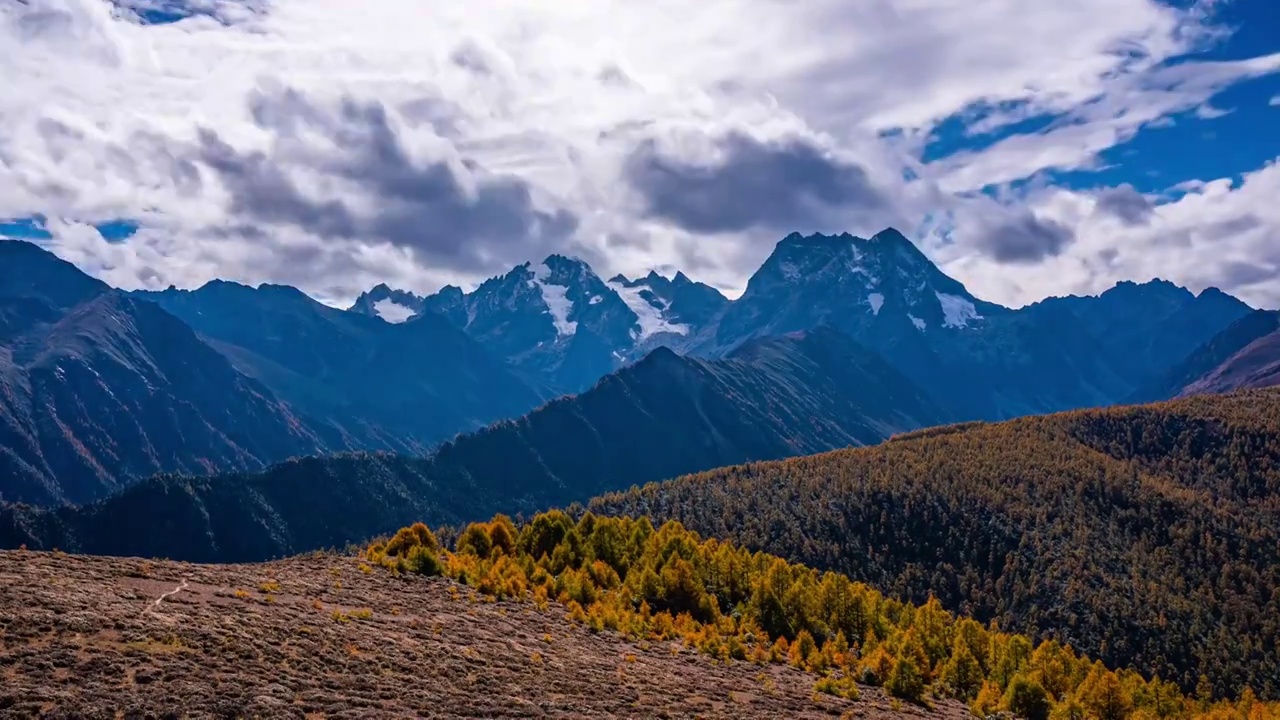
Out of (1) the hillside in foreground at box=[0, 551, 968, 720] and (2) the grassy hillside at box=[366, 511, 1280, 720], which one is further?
(2) the grassy hillside at box=[366, 511, 1280, 720]

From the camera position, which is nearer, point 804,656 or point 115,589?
point 115,589

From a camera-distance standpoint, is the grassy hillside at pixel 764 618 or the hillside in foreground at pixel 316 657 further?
the grassy hillside at pixel 764 618

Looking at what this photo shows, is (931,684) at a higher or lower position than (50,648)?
lower

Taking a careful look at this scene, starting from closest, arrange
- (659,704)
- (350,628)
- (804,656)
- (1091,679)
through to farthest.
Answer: (659,704)
(350,628)
(804,656)
(1091,679)

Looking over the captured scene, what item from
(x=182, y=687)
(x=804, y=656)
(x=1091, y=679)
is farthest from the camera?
(x=1091, y=679)

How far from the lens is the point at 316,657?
182 feet

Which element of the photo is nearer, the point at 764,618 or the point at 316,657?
the point at 316,657

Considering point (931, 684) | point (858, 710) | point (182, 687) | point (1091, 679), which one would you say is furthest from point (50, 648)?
point (1091, 679)

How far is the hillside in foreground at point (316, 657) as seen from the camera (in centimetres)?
4553

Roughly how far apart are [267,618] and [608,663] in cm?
2528

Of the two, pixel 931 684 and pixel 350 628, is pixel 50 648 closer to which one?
pixel 350 628

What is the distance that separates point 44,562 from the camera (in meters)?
66.6

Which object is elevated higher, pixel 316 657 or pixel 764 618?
pixel 316 657

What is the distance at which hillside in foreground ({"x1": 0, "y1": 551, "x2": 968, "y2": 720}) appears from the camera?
4553cm
